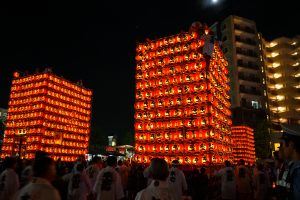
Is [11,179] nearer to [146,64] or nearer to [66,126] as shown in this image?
[146,64]

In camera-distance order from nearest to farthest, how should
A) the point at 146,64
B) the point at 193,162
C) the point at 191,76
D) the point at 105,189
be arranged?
1. the point at 105,189
2. the point at 193,162
3. the point at 191,76
4. the point at 146,64

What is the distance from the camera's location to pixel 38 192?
3.37m

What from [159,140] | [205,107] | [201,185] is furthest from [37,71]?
[201,185]

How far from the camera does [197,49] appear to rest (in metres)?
32.2

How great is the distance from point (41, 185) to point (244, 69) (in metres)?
61.1

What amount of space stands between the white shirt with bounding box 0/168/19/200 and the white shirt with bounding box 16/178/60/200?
177 inches

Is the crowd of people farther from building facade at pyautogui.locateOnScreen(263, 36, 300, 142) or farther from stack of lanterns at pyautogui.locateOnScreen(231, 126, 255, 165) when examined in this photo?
building facade at pyautogui.locateOnScreen(263, 36, 300, 142)

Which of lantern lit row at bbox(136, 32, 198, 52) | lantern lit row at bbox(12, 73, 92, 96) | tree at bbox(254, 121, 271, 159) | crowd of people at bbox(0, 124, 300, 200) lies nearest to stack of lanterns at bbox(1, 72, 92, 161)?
lantern lit row at bbox(12, 73, 92, 96)

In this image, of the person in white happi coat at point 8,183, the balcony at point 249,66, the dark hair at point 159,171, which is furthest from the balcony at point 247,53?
the dark hair at point 159,171

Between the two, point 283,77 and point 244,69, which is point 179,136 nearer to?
point 244,69

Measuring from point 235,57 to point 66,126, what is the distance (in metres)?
40.4

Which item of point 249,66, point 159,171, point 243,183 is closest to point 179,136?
point 243,183

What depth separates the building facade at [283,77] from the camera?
65.2 metres

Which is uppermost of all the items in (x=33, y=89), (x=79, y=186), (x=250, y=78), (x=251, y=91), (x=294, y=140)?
(x=250, y=78)
